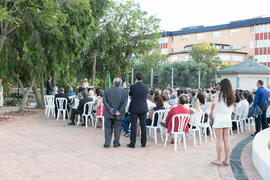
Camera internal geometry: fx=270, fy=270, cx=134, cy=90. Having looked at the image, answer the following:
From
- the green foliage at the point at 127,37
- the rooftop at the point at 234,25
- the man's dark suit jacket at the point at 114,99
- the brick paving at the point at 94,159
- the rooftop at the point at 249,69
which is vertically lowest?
the brick paving at the point at 94,159

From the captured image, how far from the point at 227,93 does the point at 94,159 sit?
9.56ft

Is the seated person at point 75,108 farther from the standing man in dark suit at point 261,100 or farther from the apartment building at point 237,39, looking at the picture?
the apartment building at point 237,39

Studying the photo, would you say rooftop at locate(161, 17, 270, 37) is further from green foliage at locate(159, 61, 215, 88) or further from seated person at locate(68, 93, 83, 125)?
seated person at locate(68, 93, 83, 125)

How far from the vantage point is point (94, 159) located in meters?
5.46

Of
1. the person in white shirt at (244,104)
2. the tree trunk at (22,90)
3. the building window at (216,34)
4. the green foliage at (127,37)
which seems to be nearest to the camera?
the person in white shirt at (244,104)

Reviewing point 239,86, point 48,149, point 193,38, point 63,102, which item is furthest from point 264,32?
point 48,149

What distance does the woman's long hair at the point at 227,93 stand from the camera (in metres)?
5.05

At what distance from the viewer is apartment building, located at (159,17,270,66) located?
5748cm

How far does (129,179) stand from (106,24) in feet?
52.2

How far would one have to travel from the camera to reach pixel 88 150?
6.16 m

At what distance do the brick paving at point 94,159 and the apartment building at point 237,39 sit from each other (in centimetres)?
5005

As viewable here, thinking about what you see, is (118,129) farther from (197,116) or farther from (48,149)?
(197,116)

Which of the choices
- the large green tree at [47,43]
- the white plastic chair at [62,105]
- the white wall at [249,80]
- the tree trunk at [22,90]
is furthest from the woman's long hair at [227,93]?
the white wall at [249,80]

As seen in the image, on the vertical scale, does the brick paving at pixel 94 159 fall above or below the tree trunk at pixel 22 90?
below
